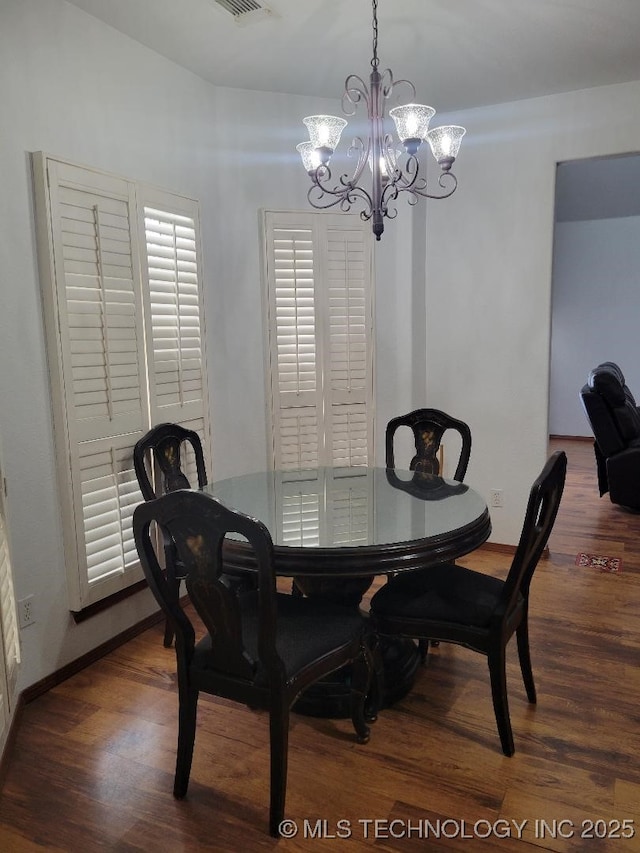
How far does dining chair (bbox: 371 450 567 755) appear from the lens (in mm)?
2021

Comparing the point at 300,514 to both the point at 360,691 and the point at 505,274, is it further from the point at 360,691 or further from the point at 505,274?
the point at 505,274

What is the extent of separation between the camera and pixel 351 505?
95.5 inches

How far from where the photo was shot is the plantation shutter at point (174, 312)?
3.01m

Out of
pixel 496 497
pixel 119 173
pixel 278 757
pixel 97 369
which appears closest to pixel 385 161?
pixel 119 173

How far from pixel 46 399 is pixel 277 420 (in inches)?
60.0

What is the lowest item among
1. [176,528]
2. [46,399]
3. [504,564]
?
[504,564]

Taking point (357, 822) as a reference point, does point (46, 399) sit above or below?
above

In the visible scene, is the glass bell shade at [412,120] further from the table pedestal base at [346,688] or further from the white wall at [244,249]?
the table pedestal base at [346,688]

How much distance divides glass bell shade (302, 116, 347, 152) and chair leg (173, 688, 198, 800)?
196 centimetres

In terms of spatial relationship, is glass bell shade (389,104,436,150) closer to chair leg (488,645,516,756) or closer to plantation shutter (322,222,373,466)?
plantation shutter (322,222,373,466)

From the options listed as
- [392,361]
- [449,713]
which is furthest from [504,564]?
[449,713]

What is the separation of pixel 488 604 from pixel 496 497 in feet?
6.81

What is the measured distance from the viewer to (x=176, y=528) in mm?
1696

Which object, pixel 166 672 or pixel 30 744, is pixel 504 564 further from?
pixel 30 744
